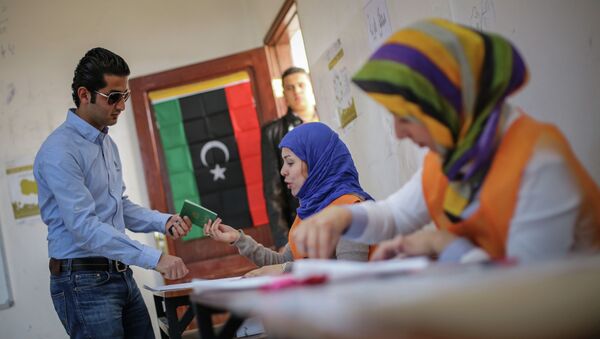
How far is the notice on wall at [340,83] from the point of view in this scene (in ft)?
10.8

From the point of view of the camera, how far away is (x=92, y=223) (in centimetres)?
236

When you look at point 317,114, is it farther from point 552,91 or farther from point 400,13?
point 552,91

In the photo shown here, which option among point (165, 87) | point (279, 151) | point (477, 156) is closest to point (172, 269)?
point (477, 156)

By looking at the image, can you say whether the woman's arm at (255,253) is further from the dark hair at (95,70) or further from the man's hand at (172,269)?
the dark hair at (95,70)

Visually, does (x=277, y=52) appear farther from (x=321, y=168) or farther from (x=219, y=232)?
(x=321, y=168)

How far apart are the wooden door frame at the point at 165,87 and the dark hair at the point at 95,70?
6.81 ft

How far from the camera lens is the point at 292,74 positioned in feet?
13.8

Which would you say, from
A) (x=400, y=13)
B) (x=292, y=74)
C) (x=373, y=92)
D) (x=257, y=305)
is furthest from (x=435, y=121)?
(x=292, y=74)

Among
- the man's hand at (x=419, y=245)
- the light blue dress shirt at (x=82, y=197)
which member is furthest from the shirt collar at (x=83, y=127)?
the man's hand at (x=419, y=245)

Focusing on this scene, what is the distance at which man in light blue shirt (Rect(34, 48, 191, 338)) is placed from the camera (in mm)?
2383

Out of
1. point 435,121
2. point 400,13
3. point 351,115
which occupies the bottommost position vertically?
point 435,121

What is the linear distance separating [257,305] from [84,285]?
1.74 meters

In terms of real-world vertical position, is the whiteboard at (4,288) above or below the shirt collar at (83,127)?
→ below

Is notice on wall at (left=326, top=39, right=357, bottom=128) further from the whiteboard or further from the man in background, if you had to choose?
the whiteboard
